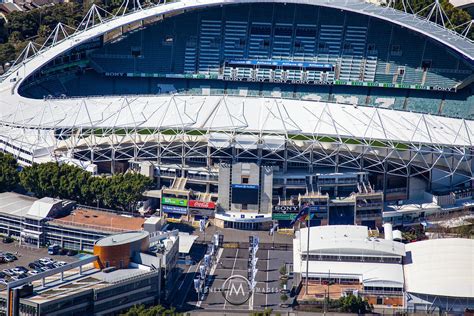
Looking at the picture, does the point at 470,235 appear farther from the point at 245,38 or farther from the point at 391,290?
the point at 245,38

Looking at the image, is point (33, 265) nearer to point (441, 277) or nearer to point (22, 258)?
point (22, 258)

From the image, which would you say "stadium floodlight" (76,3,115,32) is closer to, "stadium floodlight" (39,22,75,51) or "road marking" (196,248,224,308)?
"stadium floodlight" (39,22,75,51)

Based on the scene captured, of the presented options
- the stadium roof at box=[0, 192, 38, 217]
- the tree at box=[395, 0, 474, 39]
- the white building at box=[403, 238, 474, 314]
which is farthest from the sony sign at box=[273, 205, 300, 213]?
the tree at box=[395, 0, 474, 39]

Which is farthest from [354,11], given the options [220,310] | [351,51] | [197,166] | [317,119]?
[220,310]

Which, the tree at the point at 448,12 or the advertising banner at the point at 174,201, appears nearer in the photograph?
the advertising banner at the point at 174,201

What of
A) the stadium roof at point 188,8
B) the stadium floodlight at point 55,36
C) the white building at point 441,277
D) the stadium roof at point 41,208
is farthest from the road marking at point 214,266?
the stadium floodlight at point 55,36

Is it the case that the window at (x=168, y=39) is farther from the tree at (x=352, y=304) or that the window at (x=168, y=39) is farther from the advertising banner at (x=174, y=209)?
the tree at (x=352, y=304)
